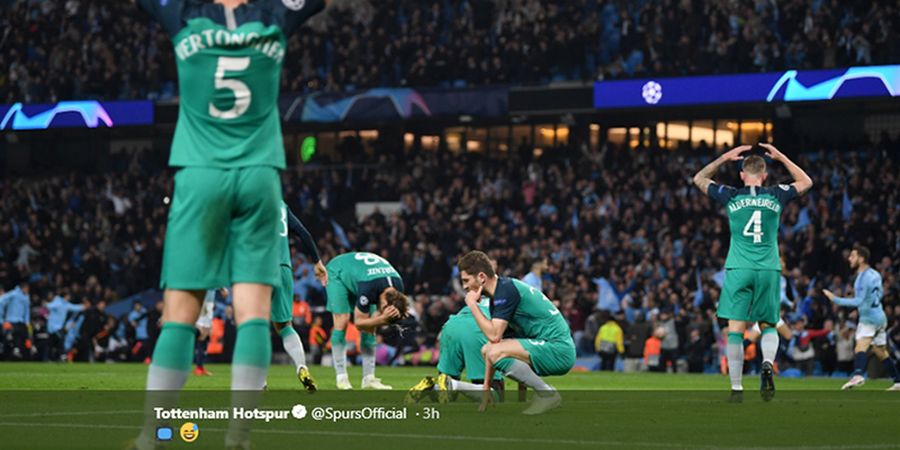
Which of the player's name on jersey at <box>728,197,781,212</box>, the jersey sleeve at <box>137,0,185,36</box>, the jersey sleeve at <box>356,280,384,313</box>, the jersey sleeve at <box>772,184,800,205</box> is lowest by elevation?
the jersey sleeve at <box>356,280,384,313</box>

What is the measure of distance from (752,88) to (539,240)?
6324 mm

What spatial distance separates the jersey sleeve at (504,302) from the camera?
1171 cm

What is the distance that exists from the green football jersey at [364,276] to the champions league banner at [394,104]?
2125cm

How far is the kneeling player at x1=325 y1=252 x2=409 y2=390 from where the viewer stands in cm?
1684

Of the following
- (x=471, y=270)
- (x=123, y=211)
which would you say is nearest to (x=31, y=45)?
(x=123, y=211)

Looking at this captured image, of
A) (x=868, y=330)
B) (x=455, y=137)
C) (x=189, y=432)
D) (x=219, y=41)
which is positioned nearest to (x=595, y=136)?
(x=455, y=137)

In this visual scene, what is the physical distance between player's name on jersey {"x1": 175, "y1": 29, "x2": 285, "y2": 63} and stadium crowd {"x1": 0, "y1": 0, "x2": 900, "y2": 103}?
1114 inches

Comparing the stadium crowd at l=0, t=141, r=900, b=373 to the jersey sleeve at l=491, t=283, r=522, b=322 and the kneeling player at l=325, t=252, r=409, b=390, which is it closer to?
the kneeling player at l=325, t=252, r=409, b=390

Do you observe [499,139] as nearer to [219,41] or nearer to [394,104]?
[394,104]

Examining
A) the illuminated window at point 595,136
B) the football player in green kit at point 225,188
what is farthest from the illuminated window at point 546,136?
the football player in green kit at point 225,188

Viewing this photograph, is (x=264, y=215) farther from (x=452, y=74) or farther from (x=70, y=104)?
(x=70, y=104)

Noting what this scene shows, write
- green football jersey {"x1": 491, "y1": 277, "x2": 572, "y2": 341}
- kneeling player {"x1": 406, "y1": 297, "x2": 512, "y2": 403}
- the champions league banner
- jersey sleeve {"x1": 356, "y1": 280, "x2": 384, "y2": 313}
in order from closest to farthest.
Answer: green football jersey {"x1": 491, "y1": 277, "x2": 572, "y2": 341} → kneeling player {"x1": 406, "y1": 297, "x2": 512, "y2": 403} → jersey sleeve {"x1": 356, "y1": 280, "x2": 384, "y2": 313} → the champions league banner

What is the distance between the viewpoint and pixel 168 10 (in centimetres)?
724

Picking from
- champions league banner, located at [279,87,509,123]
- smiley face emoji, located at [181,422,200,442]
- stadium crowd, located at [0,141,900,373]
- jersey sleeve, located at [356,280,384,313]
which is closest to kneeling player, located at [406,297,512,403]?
jersey sleeve, located at [356,280,384,313]
